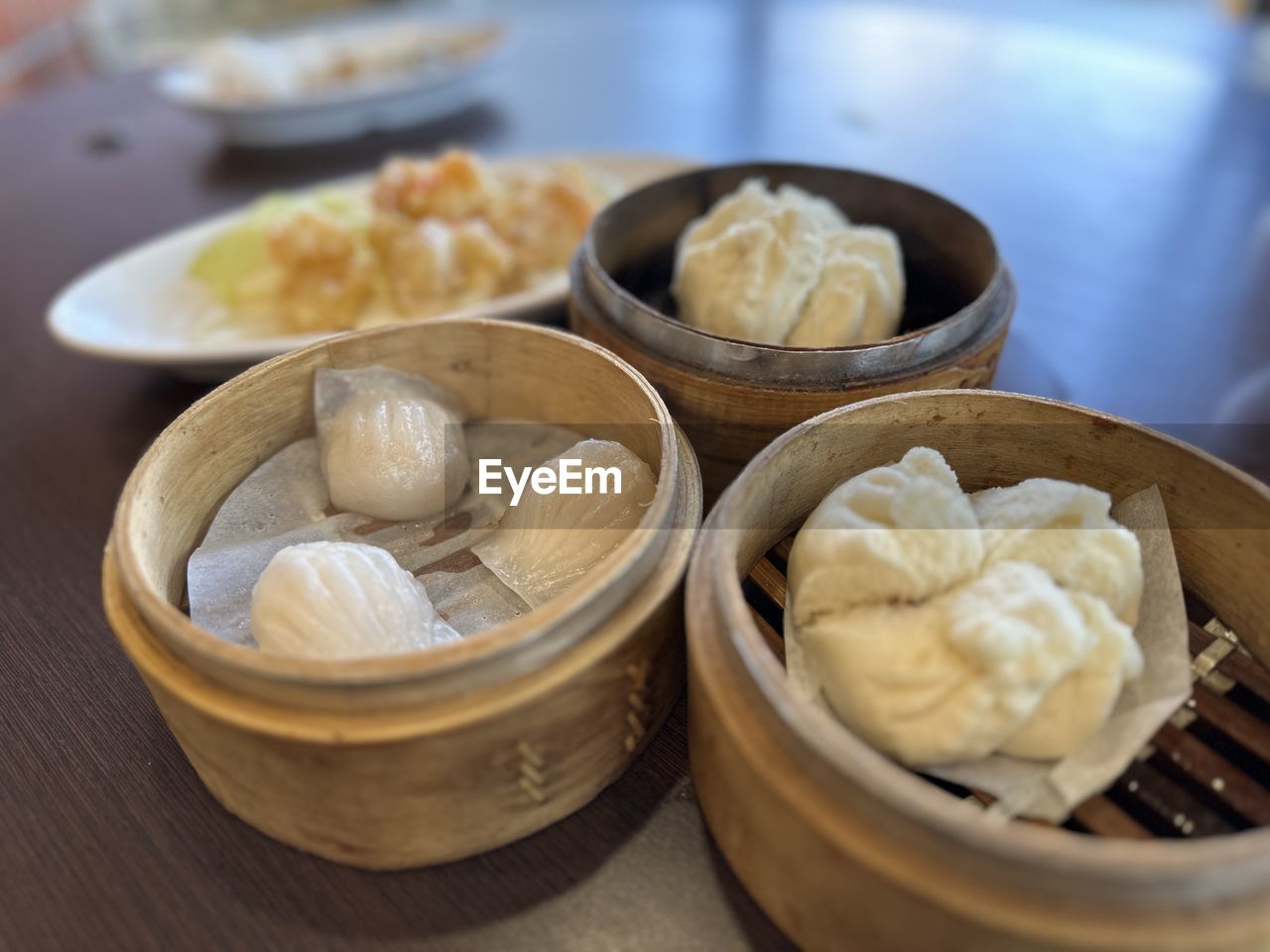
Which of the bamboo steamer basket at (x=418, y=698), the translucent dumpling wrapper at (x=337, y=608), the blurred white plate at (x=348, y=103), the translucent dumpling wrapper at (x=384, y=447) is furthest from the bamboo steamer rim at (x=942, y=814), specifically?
the blurred white plate at (x=348, y=103)

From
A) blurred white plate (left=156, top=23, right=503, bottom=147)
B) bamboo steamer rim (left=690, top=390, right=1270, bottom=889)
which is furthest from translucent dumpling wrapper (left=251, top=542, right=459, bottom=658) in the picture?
blurred white plate (left=156, top=23, right=503, bottom=147)

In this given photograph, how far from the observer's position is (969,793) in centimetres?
105

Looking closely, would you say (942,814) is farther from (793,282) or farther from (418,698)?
(793,282)

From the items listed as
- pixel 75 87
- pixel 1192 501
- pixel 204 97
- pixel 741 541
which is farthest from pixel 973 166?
pixel 75 87

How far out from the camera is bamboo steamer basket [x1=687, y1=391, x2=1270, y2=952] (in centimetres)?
78

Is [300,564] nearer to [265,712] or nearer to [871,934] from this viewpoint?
[265,712]

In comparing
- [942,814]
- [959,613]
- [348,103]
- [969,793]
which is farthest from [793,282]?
[348,103]

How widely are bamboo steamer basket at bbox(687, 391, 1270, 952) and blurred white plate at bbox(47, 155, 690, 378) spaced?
1.01m

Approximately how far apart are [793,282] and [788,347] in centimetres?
26

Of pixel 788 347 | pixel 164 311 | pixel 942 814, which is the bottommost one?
pixel 164 311

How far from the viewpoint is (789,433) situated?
119 centimetres

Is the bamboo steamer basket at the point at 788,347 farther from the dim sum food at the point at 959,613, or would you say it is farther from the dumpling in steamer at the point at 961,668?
the dumpling in steamer at the point at 961,668

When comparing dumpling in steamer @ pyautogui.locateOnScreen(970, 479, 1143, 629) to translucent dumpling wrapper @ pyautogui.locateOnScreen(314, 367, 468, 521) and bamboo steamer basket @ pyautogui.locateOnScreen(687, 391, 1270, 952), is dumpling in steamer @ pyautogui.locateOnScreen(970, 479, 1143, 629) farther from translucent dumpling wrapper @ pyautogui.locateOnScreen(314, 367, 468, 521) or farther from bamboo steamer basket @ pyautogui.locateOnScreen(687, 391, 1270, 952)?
translucent dumpling wrapper @ pyautogui.locateOnScreen(314, 367, 468, 521)

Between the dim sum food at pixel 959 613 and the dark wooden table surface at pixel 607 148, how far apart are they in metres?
0.31
